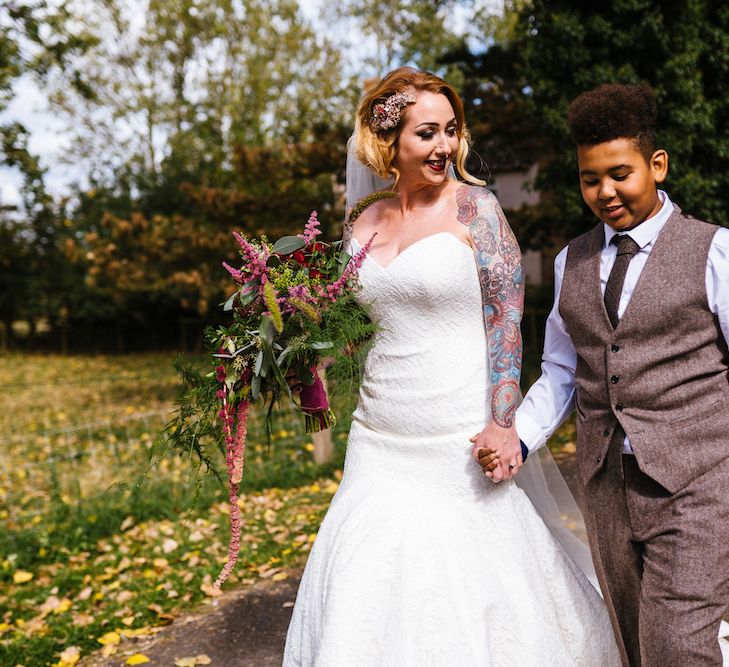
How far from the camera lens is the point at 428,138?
2824mm

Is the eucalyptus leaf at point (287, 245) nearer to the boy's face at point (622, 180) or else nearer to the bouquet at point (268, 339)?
the bouquet at point (268, 339)

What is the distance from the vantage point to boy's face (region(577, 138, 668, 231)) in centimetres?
236

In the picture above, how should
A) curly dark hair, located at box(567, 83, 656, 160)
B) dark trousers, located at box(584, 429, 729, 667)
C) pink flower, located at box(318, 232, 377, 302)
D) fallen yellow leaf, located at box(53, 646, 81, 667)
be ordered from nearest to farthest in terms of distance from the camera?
dark trousers, located at box(584, 429, 729, 667) → curly dark hair, located at box(567, 83, 656, 160) → pink flower, located at box(318, 232, 377, 302) → fallen yellow leaf, located at box(53, 646, 81, 667)

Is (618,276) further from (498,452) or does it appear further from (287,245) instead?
(287,245)

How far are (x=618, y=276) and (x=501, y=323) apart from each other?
43 cm

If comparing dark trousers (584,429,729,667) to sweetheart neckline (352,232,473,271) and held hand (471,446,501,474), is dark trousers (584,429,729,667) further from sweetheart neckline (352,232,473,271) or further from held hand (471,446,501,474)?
sweetheart neckline (352,232,473,271)

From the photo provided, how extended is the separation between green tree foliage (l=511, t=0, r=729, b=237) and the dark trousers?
628cm

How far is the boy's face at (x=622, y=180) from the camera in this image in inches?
93.0

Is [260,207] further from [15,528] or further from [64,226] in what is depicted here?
[64,226]

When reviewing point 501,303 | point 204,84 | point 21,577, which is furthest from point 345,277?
point 204,84

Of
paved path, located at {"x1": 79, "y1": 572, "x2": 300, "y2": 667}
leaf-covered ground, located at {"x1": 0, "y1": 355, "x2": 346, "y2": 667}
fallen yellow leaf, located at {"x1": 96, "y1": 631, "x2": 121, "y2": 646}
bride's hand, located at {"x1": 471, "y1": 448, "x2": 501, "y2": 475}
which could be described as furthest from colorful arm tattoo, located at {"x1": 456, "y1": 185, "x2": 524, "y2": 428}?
fallen yellow leaf, located at {"x1": 96, "y1": 631, "x2": 121, "y2": 646}

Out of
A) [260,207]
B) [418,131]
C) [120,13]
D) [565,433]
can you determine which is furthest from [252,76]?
[418,131]

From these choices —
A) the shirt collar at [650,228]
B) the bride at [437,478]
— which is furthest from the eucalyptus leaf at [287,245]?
the shirt collar at [650,228]

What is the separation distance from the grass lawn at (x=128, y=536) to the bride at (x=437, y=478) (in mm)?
439
